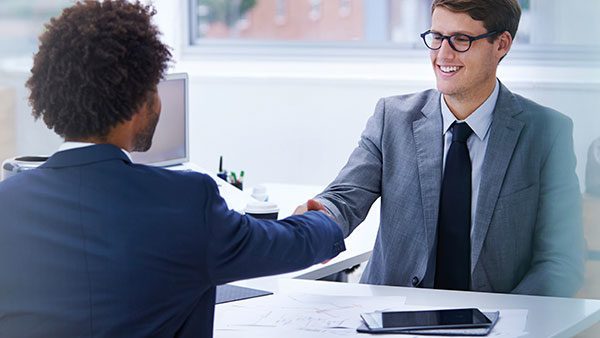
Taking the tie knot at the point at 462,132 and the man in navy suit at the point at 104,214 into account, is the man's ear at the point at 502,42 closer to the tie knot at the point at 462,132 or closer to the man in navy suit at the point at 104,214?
the tie knot at the point at 462,132

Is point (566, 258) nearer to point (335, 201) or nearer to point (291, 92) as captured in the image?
point (335, 201)

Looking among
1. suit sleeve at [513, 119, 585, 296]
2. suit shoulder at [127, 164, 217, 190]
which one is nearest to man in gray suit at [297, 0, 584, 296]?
suit sleeve at [513, 119, 585, 296]

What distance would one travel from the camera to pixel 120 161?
1.31 metres

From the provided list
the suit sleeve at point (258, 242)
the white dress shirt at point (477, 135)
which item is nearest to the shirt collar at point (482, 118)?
the white dress shirt at point (477, 135)

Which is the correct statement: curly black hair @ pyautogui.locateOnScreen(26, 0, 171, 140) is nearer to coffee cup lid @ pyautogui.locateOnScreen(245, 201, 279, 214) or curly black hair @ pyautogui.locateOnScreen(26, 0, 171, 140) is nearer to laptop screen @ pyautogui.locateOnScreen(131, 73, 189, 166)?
coffee cup lid @ pyautogui.locateOnScreen(245, 201, 279, 214)

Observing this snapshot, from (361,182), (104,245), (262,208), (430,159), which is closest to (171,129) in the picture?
(262,208)

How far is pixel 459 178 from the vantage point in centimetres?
209

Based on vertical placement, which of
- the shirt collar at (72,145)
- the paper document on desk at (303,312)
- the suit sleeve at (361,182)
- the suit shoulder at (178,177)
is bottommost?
the paper document on desk at (303,312)

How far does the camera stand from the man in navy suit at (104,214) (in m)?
1.26

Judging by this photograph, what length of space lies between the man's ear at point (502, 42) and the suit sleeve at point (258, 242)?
2.38 feet

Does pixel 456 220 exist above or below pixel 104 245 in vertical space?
below

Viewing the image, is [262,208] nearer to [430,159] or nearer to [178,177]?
[430,159]

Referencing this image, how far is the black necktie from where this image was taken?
2.07 meters

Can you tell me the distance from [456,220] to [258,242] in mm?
794
